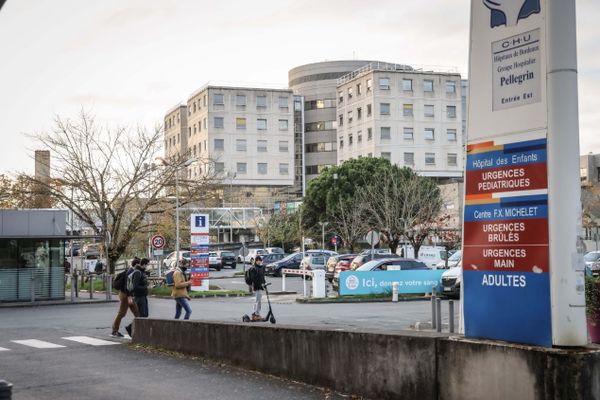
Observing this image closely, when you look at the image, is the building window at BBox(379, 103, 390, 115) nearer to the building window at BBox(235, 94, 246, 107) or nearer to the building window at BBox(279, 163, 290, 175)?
the building window at BBox(279, 163, 290, 175)

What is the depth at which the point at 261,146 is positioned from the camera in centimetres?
9750

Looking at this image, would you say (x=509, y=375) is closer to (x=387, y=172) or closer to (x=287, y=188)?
(x=387, y=172)

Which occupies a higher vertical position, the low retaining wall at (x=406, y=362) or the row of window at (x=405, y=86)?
the row of window at (x=405, y=86)

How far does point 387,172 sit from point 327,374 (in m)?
58.3

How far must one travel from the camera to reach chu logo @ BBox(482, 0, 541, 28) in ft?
21.5

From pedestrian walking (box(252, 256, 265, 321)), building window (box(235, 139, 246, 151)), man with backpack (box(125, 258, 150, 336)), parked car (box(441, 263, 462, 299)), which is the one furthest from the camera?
building window (box(235, 139, 246, 151))

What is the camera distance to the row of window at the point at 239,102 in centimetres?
9494

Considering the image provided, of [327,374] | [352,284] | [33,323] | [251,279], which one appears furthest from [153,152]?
[327,374]

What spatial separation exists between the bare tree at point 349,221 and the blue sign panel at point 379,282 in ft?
106

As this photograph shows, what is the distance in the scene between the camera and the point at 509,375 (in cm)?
641

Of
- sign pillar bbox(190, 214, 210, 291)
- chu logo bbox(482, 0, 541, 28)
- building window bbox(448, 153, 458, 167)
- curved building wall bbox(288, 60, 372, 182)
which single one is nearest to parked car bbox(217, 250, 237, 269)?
sign pillar bbox(190, 214, 210, 291)

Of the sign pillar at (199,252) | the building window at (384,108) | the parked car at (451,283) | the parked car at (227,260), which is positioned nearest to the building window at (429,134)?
the building window at (384,108)

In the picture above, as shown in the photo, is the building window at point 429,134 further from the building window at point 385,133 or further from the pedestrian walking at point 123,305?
the pedestrian walking at point 123,305

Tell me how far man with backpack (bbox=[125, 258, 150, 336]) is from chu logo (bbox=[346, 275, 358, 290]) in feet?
44.3
